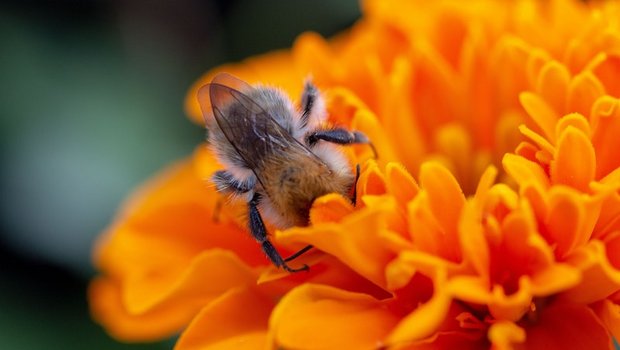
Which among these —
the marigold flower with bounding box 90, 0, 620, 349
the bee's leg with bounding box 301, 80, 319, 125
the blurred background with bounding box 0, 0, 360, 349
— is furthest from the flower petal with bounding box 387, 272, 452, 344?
the blurred background with bounding box 0, 0, 360, 349

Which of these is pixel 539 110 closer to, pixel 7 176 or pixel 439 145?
pixel 439 145

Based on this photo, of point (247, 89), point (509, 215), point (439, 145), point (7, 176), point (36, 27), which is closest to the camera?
point (509, 215)

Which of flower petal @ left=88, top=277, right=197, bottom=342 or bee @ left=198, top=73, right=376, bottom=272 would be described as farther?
flower petal @ left=88, top=277, right=197, bottom=342


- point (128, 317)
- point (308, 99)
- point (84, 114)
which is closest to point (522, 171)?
point (308, 99)

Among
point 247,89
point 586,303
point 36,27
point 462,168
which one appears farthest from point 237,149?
point 36,27

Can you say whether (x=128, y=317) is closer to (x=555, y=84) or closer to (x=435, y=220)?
(x=435, y=220)

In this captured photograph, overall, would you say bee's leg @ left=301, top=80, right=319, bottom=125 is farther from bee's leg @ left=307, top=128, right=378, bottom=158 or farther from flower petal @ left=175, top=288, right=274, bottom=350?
flower petal @ left=175, top=288, right=274, bottom=350
